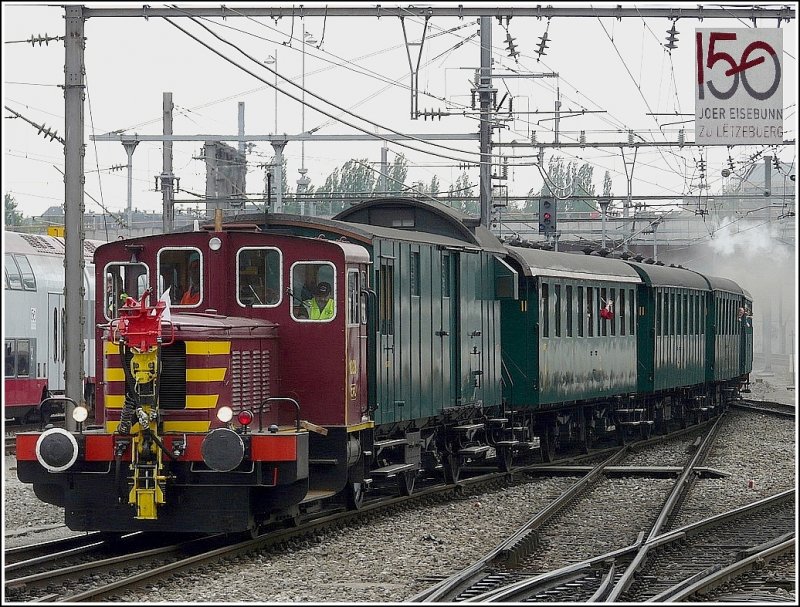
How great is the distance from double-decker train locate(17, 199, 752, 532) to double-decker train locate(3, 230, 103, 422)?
38.3 ft

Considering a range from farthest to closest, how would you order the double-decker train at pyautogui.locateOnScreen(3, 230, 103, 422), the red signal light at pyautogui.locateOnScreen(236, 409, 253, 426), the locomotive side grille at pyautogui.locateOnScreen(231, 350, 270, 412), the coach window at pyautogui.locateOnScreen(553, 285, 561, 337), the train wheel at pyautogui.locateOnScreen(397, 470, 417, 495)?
the double-decker train at pyautogui.locateOnScreen(3, 230, 103, 422), the coach window at pyautogui.locateOnScreen(553, 285, 561, 337), the train wheel at pyautogui.locateOnScreen(397, 470, 417, 495), the locomotive side grille at pyautogui.locateOnScreen(231, 350, 270, 412), the red signal light at pyautogui.locateOnScreen(236, 409, 253, 426)

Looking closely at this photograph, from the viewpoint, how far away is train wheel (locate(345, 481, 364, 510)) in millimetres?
15295

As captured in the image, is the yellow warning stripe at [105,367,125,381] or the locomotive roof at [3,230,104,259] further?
the locomotive roof at [3,230,104,259]

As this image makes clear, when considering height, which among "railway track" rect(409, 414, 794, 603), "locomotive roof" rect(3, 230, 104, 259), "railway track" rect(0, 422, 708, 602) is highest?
"locomotive roof" rect(3, 230, 104, 259)

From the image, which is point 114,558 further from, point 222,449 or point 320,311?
point 320,311

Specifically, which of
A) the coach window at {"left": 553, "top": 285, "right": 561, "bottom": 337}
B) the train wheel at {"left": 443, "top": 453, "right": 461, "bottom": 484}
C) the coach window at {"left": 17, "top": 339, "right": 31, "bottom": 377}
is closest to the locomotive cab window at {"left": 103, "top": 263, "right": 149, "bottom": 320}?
the train wheel at {"left": 443, "top": 453, "right": 461, "bottom": 484}

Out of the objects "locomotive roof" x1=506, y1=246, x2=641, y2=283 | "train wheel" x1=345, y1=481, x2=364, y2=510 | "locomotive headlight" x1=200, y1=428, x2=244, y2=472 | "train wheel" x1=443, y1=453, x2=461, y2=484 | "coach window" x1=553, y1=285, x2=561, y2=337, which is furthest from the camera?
"coach window" x1=553, y1=285, x2=561, y2=337

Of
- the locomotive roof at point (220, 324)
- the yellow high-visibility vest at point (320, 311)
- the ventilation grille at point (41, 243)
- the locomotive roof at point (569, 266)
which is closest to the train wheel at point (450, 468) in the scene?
the locomotive roof at point (569, 266)

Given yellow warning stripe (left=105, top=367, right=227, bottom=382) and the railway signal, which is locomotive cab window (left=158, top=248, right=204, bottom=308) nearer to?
yellow warning stripe (left=105, top=367, right=227, bottom=382)

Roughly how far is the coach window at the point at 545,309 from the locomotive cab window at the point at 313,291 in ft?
27.2

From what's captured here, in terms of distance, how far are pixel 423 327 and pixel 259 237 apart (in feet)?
12.2

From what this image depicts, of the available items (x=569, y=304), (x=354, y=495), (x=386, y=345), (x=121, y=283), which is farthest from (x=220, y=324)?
(x=569, y=304)

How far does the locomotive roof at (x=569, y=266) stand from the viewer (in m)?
21.2

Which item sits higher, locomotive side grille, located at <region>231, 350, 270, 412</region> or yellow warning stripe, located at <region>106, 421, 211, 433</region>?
locomotive side grille, located at <region>231, 350, 270, 412</region>
